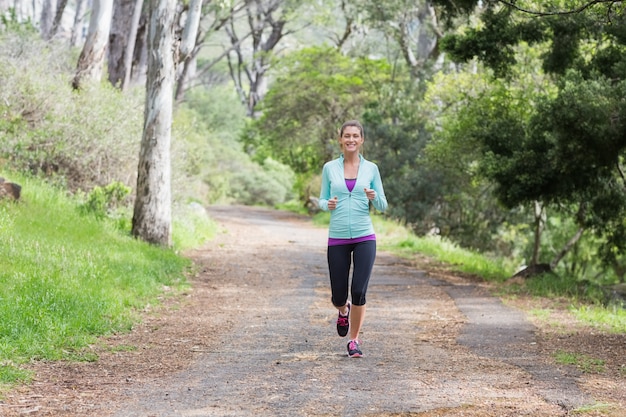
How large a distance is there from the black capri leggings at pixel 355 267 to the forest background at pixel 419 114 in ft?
9.19

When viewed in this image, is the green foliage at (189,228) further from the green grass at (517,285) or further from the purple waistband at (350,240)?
the purple waistband at (350,240)

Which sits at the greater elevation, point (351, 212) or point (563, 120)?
point (563, 120)

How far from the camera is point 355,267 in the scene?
24.7 ft

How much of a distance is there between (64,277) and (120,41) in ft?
45.8

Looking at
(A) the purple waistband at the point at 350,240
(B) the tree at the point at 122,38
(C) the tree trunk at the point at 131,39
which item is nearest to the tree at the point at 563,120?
(A) the purple waistband at the point at 350,240

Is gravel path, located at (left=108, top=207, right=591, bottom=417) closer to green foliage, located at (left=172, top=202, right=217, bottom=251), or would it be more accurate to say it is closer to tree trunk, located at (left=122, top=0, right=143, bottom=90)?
green foliage, located at (left=172, top=202, right=217, bottom=251)

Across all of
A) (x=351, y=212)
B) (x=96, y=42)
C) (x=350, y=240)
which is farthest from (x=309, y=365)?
(x=96, y=42)

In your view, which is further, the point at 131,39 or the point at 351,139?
the point at 131,39

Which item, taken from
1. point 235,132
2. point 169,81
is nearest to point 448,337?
point 169,81

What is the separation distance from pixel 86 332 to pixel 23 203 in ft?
19.1

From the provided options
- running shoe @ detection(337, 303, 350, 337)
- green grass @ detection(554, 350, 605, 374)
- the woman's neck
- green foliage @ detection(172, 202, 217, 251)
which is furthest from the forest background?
running shoe @ detection(337, 303, 350, 337)

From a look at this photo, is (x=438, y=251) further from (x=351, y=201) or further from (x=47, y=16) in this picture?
(x=47, y=16)

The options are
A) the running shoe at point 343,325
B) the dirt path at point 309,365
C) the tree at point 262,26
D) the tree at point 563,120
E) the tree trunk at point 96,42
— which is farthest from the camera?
the tree at point 262,26

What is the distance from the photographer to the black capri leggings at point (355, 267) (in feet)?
24.5
